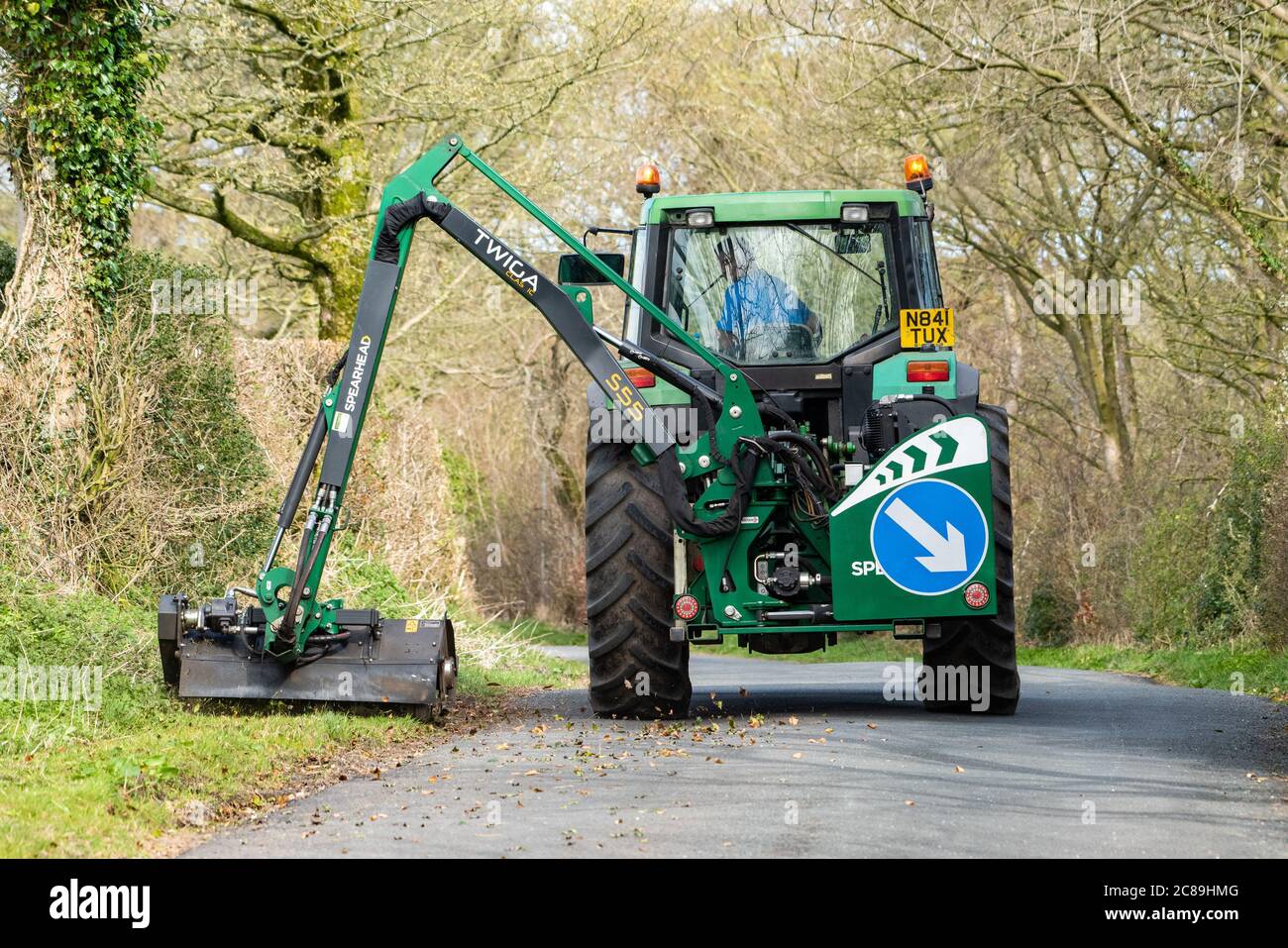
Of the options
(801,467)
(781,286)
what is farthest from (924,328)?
(801,467)

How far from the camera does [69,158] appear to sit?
1279 cm

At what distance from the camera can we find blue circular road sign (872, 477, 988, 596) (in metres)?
9.09

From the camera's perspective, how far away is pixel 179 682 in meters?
9.32

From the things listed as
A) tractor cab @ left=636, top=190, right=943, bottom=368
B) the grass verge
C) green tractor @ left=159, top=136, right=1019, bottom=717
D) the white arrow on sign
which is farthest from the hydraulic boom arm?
the grass verge

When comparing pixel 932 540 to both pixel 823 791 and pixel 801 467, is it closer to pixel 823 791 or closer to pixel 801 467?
pixel 801 467

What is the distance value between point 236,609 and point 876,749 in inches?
146

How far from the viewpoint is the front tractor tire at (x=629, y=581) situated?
32.0ft

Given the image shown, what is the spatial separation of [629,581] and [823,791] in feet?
10.0

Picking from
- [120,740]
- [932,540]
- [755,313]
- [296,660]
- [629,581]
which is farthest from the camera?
[755,313]

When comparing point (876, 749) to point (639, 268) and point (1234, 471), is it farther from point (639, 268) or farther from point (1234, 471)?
point (1234, 471)

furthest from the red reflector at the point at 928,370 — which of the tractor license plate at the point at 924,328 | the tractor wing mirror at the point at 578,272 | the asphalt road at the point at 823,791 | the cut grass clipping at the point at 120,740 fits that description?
the cut grass clipping at the point at 120,740

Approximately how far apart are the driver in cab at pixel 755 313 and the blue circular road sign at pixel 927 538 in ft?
5.46
